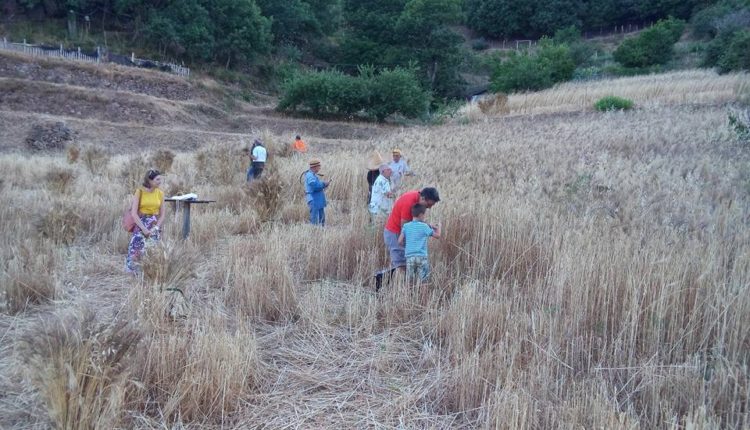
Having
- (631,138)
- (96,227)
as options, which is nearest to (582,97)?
(631,138)

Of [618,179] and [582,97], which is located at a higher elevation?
[582,97]

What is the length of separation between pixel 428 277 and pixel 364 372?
63.5 inches

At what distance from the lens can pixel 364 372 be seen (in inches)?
161

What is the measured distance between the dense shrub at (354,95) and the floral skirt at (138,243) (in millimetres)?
32463

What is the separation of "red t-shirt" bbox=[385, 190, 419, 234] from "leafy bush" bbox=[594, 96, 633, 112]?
19163 millimetres

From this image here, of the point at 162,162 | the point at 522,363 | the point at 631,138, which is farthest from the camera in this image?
the point at 162,162

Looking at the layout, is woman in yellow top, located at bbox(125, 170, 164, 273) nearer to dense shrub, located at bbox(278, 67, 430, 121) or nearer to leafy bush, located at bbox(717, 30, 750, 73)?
leafy bush, located at bbox(717, 30, 750, 73)

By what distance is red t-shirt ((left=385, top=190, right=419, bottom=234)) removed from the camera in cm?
599

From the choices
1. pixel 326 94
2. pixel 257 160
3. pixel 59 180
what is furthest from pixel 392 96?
pixel 59 180

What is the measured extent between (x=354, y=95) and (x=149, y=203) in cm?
3273

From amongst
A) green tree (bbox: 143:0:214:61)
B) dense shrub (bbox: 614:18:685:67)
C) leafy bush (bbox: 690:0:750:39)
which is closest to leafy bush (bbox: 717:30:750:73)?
dense shrub (bbox: 614:18:685:67)

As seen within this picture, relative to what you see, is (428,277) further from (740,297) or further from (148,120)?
(148,120)

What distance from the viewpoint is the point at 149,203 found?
261 inches

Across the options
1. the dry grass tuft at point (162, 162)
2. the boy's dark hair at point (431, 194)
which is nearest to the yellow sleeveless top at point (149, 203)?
the boy's dark hair at point (431, 194)
